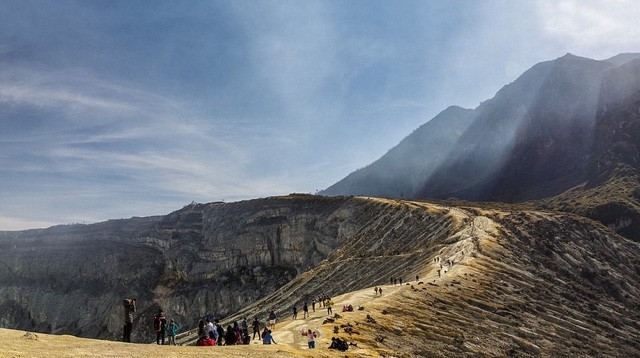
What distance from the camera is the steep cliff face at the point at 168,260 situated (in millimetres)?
104688

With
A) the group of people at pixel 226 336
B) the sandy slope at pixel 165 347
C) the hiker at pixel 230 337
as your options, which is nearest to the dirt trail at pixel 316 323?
the sandy slope at pixel 165 347

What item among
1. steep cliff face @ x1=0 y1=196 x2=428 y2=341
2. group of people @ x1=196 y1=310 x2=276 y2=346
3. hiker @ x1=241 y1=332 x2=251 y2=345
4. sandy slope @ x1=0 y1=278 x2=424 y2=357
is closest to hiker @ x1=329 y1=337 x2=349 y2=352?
sandy slope @ x1=0 y1=278 x2=424 y2=357

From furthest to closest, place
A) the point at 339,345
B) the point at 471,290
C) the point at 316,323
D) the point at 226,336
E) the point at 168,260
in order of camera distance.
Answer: the point at 168,260 → the point at 471,290 → the point at 316,323 → the point at 226,336 → the point at 339,345

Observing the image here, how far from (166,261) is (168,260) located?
4.34ft

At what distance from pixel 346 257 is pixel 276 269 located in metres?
36.1

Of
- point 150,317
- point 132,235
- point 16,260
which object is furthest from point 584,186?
point 16,260

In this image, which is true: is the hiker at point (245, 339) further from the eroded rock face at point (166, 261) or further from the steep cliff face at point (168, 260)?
the eroded rock face at point (166, 261)

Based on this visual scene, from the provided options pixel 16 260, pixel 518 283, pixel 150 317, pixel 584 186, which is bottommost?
pixel 150 317

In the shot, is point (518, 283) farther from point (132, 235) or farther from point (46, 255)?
point (46, 255)

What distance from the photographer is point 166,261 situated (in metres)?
130

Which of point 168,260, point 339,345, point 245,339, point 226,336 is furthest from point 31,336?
point 168,260

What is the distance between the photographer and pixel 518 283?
45.4m

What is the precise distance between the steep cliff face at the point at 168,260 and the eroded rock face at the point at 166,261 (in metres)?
0.32

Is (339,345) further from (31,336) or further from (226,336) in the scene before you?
(31,336)
